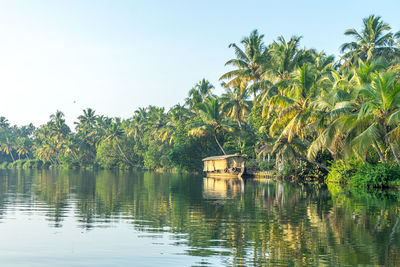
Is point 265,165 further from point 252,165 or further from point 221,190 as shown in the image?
point 221,190

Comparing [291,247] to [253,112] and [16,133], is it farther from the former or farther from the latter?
[16,133]

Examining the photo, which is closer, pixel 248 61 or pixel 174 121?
pixel 248 61

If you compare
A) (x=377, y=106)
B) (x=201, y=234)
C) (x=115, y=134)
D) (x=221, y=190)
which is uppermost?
(x=115, y=134)

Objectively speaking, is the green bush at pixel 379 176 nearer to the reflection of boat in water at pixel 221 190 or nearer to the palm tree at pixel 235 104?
the reflection of boat in water at pixel 221 190

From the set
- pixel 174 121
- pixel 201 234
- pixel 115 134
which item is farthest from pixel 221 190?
pixel 115 134

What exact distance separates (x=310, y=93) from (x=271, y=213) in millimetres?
18095

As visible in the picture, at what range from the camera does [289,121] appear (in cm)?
3381

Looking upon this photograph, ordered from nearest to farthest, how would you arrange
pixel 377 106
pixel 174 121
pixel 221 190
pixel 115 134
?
pixel 377 106 → pixel 221 190 → pixel 174 121 → pixel 115 134

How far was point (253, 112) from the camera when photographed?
46.1 m

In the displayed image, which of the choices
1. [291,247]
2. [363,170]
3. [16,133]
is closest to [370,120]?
[363,170]

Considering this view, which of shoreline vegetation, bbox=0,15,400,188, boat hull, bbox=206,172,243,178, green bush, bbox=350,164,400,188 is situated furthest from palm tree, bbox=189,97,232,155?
green bush, bbox=350,164,400,188

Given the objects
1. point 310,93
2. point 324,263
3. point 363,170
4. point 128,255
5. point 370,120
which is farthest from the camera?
point 310,93

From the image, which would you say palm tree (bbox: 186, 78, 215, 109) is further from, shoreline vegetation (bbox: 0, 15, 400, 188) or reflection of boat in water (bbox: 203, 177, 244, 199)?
reflection of boat in water (bbox: 203, 177, 244, 199)

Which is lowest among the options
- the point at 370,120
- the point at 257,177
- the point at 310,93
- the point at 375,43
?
the point at 257,177
